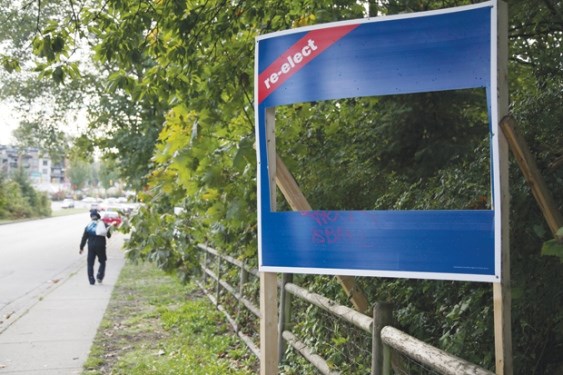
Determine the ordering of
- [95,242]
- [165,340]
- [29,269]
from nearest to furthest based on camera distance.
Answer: [165,340] → [95,242] → [29,269]

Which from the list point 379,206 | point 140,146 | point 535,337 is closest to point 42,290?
point 140,146

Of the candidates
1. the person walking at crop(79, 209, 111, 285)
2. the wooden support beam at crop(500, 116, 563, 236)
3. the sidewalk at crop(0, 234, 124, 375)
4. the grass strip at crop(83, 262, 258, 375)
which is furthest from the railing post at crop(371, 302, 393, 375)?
the person walking at crop(79, 209, 111, 285)

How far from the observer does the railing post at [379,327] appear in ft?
11.3

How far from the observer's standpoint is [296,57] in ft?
11.6

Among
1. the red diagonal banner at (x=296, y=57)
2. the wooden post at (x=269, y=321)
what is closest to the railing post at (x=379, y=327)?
the wooden post at (x=269, y=321)

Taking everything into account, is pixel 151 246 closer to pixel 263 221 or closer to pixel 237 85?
pixel 237 85

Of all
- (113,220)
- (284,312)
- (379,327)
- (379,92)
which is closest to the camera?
(379,92)

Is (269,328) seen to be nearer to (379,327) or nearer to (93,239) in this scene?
(379,327)

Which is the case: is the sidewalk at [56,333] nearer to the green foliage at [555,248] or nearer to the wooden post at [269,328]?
the wooden post at [269,328]

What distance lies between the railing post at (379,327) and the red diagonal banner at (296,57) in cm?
145

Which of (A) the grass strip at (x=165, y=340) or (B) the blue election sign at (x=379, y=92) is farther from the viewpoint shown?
(A) the grass strip at (x=165, y=340)

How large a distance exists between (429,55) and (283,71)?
919 millimetres

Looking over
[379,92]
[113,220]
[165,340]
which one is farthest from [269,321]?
[113,220]

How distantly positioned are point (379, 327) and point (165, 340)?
5.39m
